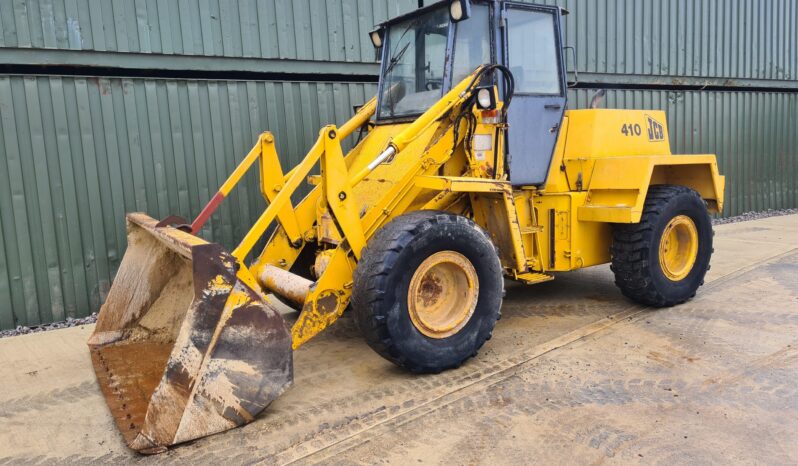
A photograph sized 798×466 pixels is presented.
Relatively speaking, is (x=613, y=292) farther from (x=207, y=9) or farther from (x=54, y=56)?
(x=54, y=56)

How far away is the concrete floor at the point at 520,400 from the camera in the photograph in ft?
10.3

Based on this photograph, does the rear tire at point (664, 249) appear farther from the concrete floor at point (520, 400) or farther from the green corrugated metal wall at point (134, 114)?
the green corrugated metal wall at point (134, 114)

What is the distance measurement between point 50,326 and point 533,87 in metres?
5.01

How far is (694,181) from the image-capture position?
619 cm

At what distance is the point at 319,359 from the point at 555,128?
2827mm

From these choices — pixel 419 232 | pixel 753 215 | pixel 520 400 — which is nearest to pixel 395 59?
pixel 419 232

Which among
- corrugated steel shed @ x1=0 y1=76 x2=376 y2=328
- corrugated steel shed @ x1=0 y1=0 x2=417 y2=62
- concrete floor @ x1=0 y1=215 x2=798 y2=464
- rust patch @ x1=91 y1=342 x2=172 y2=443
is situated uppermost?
corrugated steel shed @ x1=0 y1=0 x2=417 y2=62

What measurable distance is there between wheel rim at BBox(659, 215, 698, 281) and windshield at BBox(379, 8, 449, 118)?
2.59m

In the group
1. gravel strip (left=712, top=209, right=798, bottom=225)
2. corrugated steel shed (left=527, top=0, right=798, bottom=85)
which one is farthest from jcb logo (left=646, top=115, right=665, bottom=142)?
gravel strip (left=712, top=209, right=798, bottom=225)

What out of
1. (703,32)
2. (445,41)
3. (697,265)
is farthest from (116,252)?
(703,32)

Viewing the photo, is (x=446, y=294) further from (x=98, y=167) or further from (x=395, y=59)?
(x=98, y=167)

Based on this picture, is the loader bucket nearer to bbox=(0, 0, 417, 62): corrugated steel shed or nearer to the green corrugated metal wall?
the green corrugated metal wall

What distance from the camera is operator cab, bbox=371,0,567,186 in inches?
191

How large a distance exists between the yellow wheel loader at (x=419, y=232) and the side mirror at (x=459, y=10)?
0.01 m
